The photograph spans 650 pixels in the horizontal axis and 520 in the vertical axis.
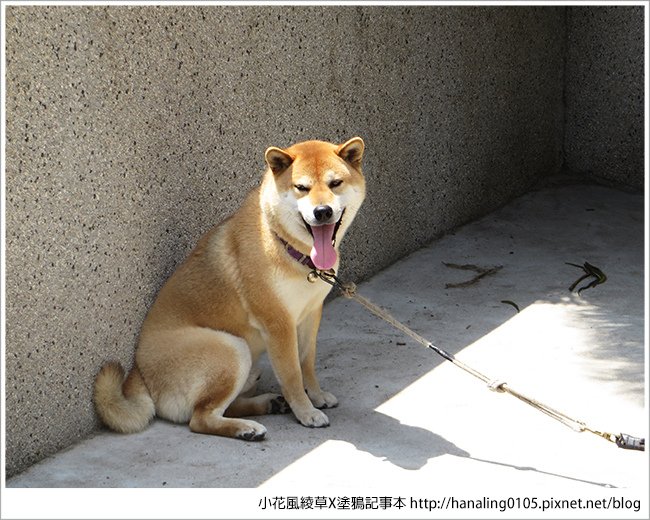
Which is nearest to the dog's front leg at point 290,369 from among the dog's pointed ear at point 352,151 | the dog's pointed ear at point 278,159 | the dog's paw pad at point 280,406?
the dog's paw pad at point 280,406

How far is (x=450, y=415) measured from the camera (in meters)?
4.21

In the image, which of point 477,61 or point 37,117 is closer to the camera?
point 37,117

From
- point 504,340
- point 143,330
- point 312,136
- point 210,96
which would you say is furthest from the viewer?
point 312,136

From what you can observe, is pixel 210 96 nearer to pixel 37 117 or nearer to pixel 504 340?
pixel 37 117

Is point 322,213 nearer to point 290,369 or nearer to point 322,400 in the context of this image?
point 290,369

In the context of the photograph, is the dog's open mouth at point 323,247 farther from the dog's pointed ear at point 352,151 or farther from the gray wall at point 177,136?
the gray wall at point 177,136

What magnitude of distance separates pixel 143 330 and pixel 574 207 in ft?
12.4

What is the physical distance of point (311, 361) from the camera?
4.38 m

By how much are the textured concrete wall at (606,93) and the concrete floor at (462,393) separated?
1040mm

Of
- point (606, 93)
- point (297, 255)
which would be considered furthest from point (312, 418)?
point (606, 93)

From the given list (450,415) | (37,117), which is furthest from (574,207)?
(37,117)

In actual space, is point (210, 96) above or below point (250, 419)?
above

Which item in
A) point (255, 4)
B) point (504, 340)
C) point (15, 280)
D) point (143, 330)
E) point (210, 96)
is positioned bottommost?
point (504, 340)

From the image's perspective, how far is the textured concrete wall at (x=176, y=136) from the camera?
373 cm
